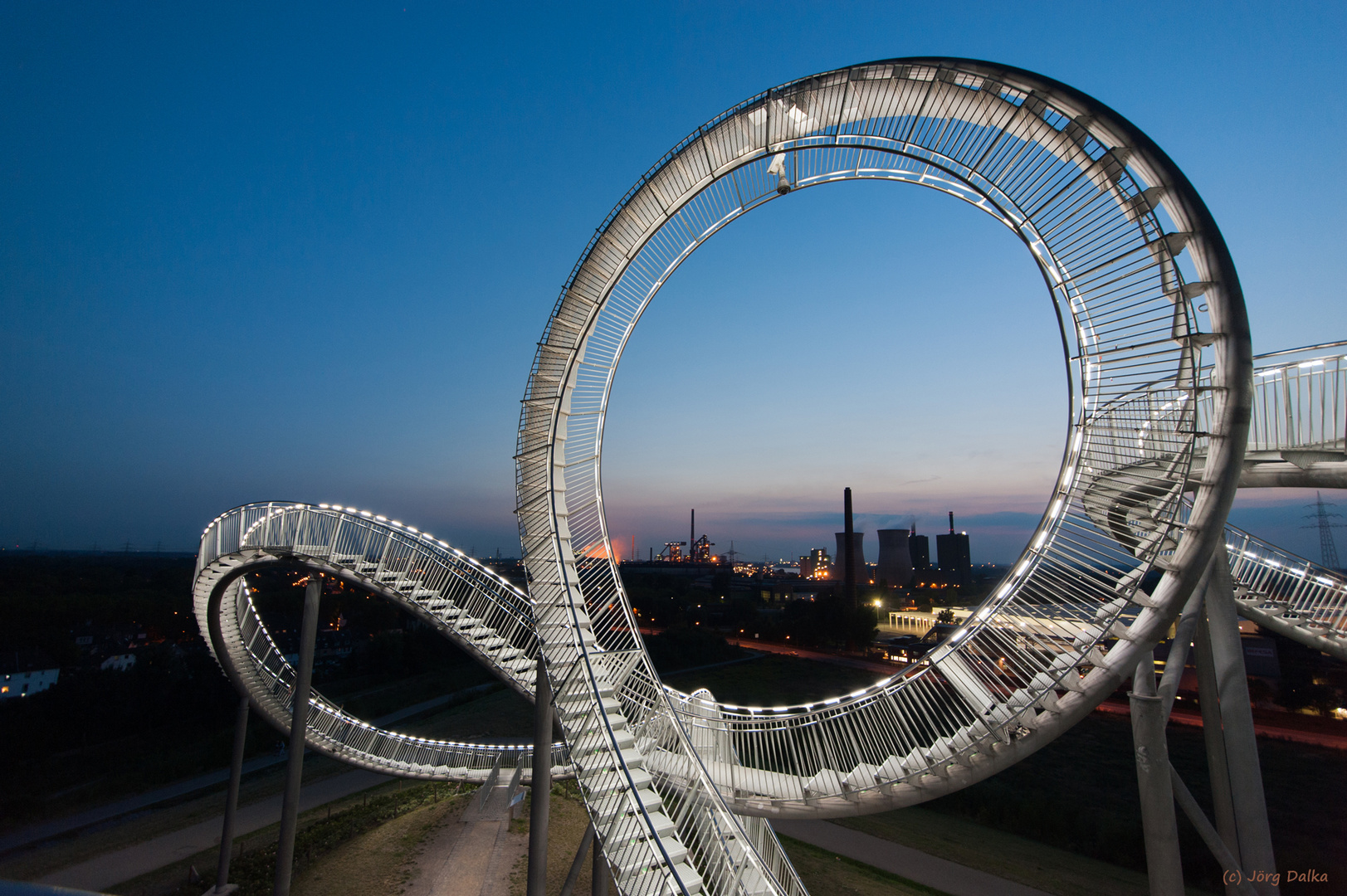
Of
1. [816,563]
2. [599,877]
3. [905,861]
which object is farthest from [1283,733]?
[816,563]

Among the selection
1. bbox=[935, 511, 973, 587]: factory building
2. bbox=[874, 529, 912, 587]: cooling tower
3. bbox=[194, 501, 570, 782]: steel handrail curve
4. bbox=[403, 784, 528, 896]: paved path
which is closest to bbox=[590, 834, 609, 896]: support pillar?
bbox=[194, 501, 570, 782]: steel handrail curve

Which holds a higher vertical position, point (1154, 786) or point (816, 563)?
point (1154, 786)

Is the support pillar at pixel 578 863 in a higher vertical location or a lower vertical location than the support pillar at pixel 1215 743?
lower

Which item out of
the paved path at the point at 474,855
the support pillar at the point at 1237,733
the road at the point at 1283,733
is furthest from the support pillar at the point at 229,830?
the road at the point at 1283,733

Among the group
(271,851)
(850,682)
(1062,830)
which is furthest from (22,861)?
(850,682)

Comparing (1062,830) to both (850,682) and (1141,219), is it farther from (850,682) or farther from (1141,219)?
(1141,219)

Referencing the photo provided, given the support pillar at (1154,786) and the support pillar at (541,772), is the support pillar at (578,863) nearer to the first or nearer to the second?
the support pillar at (541,772)

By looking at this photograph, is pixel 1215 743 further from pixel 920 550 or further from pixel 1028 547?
pixel 920 550
